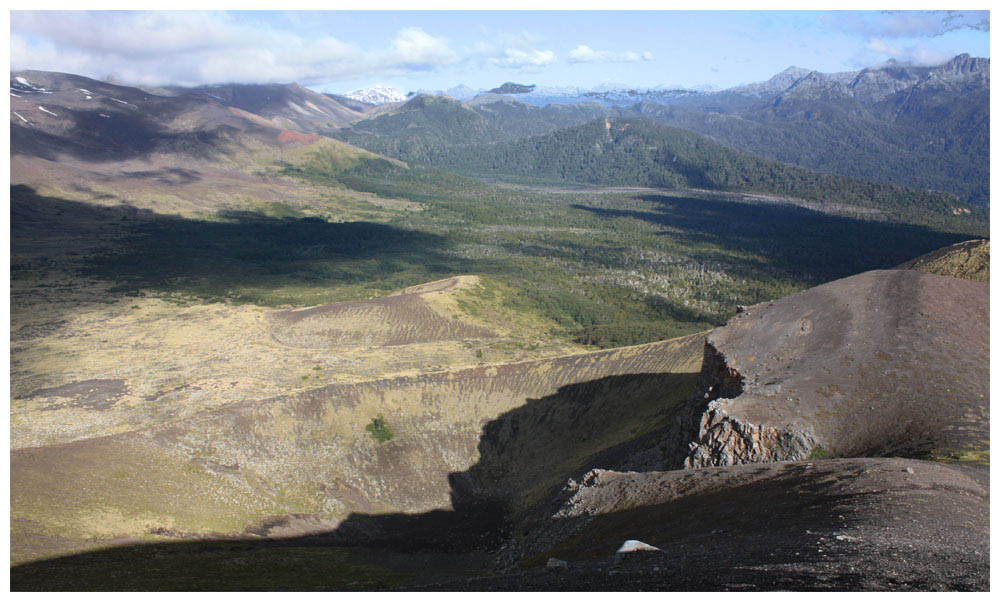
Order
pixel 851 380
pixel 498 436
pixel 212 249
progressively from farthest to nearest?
pixel 212 249 → pixel 498 436 → pixel 851 380

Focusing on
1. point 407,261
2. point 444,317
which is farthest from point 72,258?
point 444,317

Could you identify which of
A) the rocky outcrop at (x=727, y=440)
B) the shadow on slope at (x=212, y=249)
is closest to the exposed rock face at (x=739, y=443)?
the rocky outcrop at (x=727, y=440)

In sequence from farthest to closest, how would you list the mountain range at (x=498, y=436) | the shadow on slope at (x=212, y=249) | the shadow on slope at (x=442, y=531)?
the shadow on slope at (x=212, y=249)
the shadow on slope at (x=442, y=531)
the mountain range at (x=498, y=436)

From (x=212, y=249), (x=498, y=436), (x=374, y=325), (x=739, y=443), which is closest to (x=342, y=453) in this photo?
(x=498, y=436)

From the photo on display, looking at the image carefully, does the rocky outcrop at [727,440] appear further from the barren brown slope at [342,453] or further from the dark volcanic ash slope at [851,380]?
the barren brown slope at [342,453]

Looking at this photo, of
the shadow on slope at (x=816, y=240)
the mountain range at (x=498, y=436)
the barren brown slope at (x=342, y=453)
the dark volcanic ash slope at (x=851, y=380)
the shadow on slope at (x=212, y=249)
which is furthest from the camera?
the shadow on slope at (x=816, y=240)

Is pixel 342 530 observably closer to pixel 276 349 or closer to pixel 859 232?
pixel 276 349

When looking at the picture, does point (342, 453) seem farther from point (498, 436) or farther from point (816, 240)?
point (816, 240)
